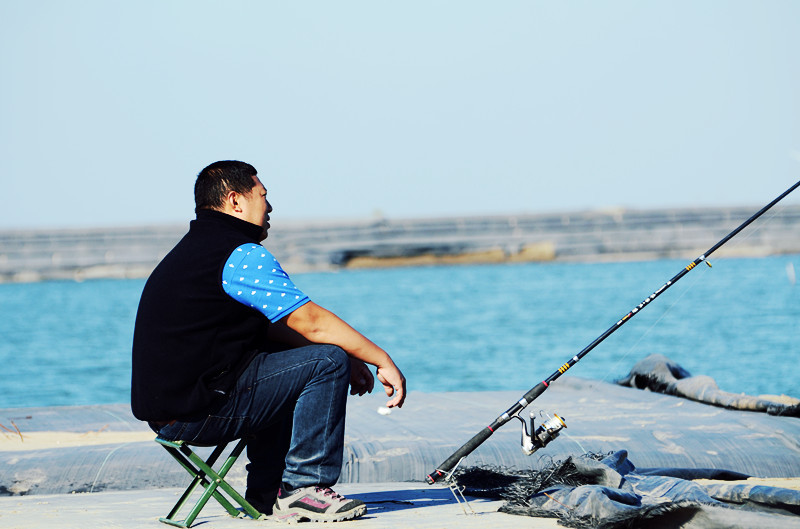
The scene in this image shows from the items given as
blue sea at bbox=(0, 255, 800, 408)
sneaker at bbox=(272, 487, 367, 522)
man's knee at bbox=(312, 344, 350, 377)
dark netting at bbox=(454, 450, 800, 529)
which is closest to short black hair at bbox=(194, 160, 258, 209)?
man's knee at bbox=(312, 344, 350, 377)

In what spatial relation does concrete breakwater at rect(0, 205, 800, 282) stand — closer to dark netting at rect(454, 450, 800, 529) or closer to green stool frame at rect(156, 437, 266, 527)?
dark netting at rect(454, 450, 800, 529)

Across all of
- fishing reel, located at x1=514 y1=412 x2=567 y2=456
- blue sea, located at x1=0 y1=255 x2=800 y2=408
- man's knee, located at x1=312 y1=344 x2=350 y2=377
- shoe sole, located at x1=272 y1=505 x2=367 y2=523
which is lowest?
blue sea, located at x1=0 y1=255 x2=800 y2=408

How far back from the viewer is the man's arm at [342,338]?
2.92 metres

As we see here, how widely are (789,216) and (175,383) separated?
40695 millimetres

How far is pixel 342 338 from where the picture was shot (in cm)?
296

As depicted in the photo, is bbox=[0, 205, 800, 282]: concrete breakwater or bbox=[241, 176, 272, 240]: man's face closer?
bbox=[241, 176, 272, 240]: man's face

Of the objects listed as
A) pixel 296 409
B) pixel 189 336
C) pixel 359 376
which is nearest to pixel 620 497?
pixel 359 376

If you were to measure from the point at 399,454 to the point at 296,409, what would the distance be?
55.0 inches

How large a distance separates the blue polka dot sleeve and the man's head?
20 cm

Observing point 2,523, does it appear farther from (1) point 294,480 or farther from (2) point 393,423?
(2) point 393,423

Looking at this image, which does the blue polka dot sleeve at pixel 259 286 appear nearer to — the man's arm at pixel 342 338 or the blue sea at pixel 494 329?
the man's arm at pixel 342 338

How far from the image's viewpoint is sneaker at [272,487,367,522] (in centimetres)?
296

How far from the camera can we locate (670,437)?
450cm

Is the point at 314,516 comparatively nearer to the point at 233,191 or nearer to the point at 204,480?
the point at 204,480
